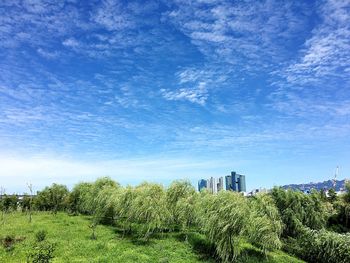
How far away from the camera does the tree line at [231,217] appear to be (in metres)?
36.5

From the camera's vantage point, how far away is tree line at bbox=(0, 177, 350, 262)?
3650cm

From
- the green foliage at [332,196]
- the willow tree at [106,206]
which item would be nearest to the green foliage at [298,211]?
the green foliage at [332,196]

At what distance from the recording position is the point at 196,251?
39.4 meters

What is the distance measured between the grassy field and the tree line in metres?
1.55

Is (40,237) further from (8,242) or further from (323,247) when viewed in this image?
(323,247)

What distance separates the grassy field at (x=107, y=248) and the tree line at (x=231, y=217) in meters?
1.55

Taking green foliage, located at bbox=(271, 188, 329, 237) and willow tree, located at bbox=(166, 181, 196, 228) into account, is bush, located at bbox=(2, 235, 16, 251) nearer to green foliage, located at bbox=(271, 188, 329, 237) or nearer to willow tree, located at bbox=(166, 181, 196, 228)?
willow tree, located at bbox=(166, 181, 196, 228)

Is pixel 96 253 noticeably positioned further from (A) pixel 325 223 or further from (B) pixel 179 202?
(A) pixel 325 223

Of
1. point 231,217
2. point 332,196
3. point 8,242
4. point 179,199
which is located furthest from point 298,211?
point 8,242

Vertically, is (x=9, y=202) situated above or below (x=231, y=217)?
above

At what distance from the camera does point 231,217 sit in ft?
117

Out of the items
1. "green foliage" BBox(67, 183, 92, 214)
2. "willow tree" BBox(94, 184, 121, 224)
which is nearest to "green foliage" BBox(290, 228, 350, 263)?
"willow tree" BBox(94, 184, 121, 224)

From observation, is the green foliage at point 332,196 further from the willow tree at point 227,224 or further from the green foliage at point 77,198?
the green foliage at point 77,198

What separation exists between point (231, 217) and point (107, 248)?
46.0 feet
